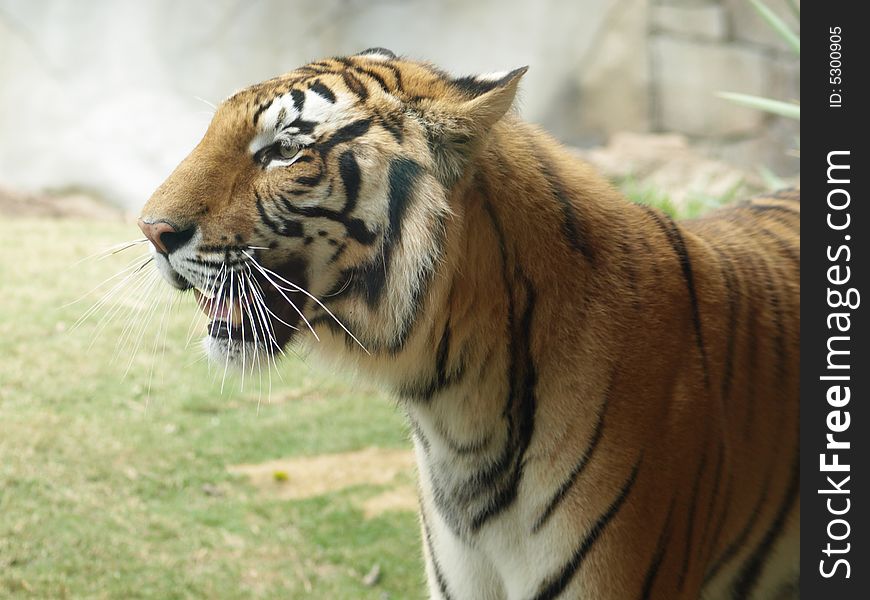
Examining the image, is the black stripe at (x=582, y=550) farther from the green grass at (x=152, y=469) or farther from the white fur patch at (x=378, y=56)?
the green grass at (x=152, y=469)

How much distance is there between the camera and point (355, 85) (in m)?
1.87

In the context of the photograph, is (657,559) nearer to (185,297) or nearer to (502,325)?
(502,325)

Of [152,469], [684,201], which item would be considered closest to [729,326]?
[152,469]

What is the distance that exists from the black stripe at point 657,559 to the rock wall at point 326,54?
15.1 ft

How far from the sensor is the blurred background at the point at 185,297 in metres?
2.88

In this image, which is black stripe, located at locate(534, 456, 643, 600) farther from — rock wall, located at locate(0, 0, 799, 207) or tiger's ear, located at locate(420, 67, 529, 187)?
rock wall, located at locate(0, 0, 799, 207)

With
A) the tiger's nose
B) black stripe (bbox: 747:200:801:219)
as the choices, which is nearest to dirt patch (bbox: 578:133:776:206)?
black stripe (bbox: 747:200:801:219)

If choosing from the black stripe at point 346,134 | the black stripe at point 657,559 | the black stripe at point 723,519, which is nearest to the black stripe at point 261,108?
the black stripe at point 346,134

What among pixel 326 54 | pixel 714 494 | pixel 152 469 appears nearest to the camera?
pixel 714 494

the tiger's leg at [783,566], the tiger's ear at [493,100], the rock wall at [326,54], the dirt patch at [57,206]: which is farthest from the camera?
the rock wall at [326,54]

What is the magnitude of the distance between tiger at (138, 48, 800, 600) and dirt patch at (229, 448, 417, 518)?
1.33 metres

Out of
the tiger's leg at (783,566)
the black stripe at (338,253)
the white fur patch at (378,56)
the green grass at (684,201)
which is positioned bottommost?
the tiger's leg at (783,566)

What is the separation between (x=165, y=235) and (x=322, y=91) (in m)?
0.38

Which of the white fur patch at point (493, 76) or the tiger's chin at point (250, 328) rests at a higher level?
the white fur patch at point (493, 76)
